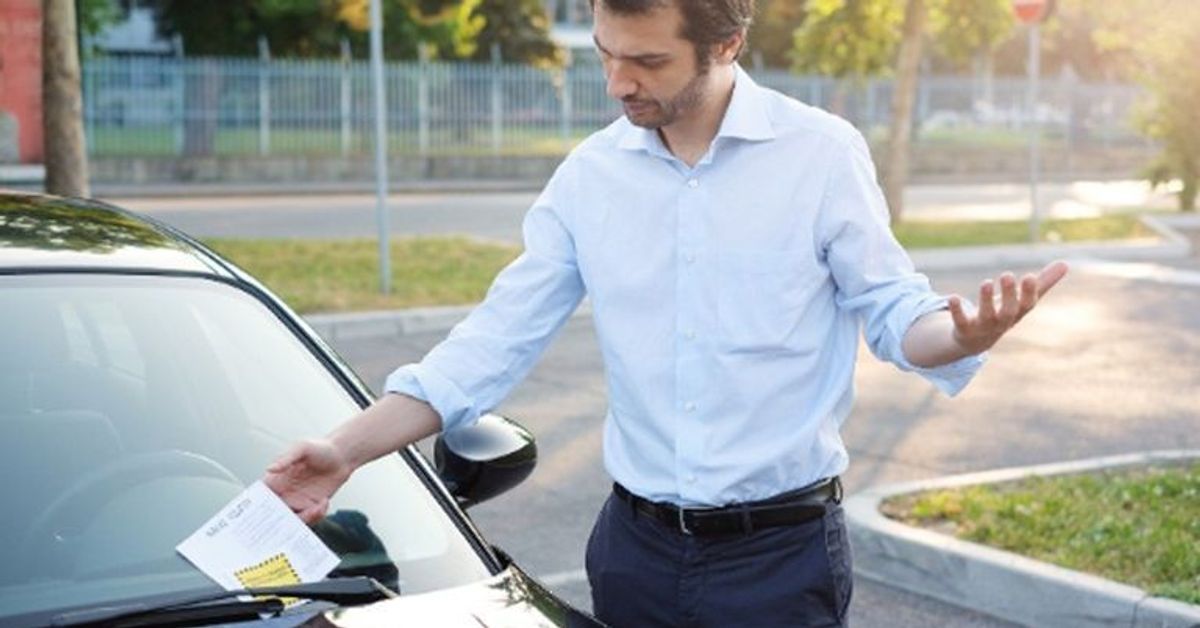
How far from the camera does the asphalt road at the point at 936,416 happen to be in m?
7.15

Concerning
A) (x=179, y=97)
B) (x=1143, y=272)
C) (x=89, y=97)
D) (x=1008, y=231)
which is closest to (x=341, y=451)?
(x=1143, y=272)

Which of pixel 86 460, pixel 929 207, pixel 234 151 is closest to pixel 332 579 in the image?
pixel 86 460

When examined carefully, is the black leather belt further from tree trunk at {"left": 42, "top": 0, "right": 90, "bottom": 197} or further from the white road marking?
the white road marking

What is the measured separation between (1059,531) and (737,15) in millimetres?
3940

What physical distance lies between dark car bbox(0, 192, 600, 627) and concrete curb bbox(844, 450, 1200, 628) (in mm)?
2696

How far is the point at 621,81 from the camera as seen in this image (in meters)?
2.98

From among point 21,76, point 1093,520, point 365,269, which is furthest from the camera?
point 21,76

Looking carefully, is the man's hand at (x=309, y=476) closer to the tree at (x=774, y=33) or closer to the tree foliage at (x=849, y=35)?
the tree foliage at (x=849, y=35)

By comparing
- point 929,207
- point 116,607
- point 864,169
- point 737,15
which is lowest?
point 929,207

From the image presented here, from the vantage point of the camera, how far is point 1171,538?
631 centimetres

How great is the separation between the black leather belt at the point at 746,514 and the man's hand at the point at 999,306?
42 centimetres

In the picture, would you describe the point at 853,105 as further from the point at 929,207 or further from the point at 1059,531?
the point at 1059,531

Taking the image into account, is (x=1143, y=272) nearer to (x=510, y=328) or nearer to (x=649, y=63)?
(x=510, y=328)

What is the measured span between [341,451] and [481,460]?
57 centimetres
